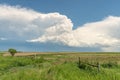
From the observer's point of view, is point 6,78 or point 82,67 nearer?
point 6,78

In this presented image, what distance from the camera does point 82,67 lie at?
117 ft

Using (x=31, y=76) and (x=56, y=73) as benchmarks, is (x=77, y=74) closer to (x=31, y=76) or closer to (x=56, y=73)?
(x=56, y=73)

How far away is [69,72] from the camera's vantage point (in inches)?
1272

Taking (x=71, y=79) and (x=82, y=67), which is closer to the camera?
(x=71, y=79)

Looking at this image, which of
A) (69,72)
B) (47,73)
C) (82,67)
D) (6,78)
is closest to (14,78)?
(6,78)

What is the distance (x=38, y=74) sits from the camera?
32.1 metres

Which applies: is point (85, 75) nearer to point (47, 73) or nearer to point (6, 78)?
point (47, 73)

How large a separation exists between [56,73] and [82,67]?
5.25 m

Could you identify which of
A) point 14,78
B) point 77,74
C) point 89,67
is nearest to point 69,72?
point 77,74

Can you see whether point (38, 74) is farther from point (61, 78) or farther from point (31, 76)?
point (61, 78)

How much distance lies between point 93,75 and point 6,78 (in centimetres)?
1037

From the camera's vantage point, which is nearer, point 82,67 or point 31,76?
point 31,76

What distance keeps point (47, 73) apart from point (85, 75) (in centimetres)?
453

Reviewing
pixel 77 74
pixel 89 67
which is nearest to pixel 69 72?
pixel 77 74
